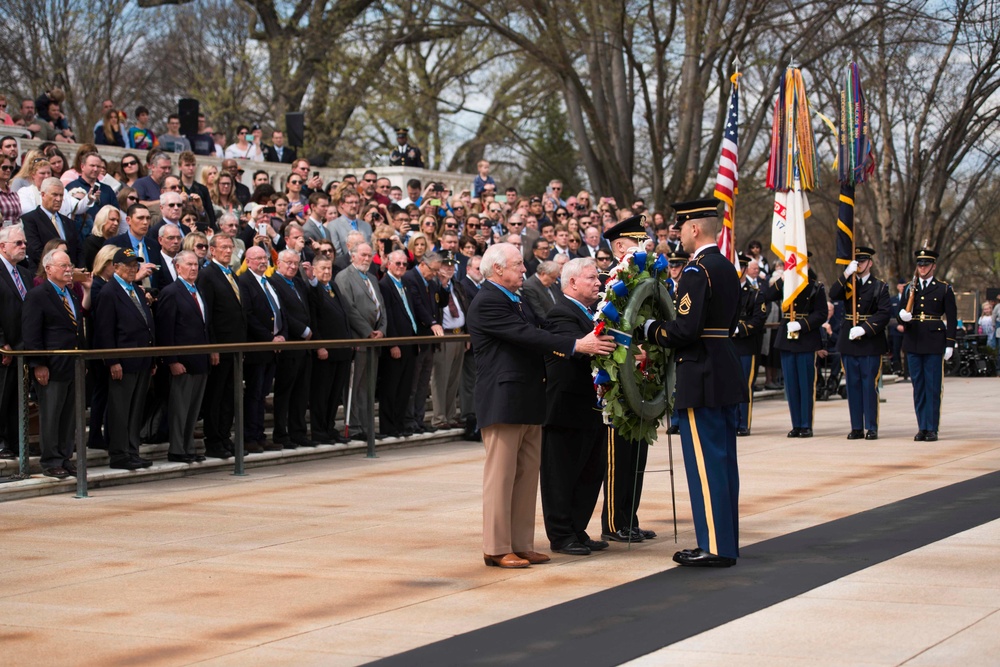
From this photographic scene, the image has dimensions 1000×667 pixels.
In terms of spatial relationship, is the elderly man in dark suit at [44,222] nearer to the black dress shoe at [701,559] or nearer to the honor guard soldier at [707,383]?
the honor guard soldier at [707,383]

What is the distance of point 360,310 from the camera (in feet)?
49.4

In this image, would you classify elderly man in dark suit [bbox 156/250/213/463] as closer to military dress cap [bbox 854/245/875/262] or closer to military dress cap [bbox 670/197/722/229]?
military dress cap [bbox 670/197/722/229]

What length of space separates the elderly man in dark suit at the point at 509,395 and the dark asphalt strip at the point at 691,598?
3.10ft

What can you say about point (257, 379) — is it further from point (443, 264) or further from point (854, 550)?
point (854, 550)

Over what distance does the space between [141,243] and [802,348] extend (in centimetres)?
773

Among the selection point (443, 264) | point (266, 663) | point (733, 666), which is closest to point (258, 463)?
point (443, 264)

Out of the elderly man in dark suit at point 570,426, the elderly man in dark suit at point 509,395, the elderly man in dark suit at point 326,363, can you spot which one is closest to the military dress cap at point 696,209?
the elderly man in dark suit at point 570,426

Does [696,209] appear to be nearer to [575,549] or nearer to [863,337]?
[575,549]

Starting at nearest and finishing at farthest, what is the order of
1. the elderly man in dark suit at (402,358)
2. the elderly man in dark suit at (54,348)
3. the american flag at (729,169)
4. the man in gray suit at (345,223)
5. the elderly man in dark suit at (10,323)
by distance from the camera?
the elderly man in dark suit at (54,348)
the elderly man in dark suit at (10,323)
the elderly man in dark suit at (402,358)
the american flag at (729,169)
the man in gray suit at (345,223)

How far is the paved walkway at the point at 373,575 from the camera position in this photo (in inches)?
258

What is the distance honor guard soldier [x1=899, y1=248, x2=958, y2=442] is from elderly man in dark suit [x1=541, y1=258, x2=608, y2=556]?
775 cm

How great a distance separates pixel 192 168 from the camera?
52.7 feet

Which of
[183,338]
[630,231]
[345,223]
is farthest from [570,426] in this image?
[345,223]

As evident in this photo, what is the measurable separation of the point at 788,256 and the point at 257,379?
6546 mm
